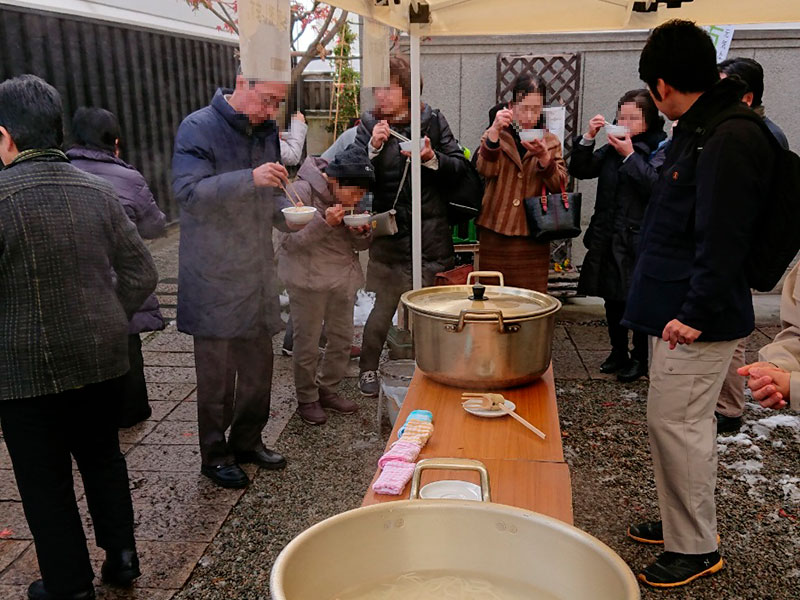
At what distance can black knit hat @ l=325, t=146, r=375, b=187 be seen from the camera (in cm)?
477

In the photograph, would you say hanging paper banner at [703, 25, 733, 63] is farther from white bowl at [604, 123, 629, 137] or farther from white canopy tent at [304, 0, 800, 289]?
white bowl at [604, 123, 629, 137]

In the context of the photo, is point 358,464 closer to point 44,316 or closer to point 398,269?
point 398,269

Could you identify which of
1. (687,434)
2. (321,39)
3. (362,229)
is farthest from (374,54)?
(321,39)

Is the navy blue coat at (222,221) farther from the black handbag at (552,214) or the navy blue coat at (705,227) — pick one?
the black handbag at (552,214)

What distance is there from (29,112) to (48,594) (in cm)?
210

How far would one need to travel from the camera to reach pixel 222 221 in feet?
13.0

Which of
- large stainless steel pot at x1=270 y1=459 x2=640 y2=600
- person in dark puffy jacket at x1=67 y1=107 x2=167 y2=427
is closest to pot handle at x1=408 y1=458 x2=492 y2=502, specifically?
large stainless steel pot at x1=270 y1=459 x2=640 y2=600

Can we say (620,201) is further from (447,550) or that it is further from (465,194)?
(447,550)

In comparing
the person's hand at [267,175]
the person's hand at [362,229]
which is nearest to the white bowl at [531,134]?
the person's hand at [362,229]

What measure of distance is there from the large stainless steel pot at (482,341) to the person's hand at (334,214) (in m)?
1.77

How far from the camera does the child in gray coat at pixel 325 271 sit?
4.81 metres

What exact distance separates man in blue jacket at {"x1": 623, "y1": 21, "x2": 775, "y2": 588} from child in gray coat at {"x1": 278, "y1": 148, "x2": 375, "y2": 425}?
80.5 inches

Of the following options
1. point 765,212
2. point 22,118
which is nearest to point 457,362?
point 765,212

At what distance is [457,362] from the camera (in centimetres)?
292
